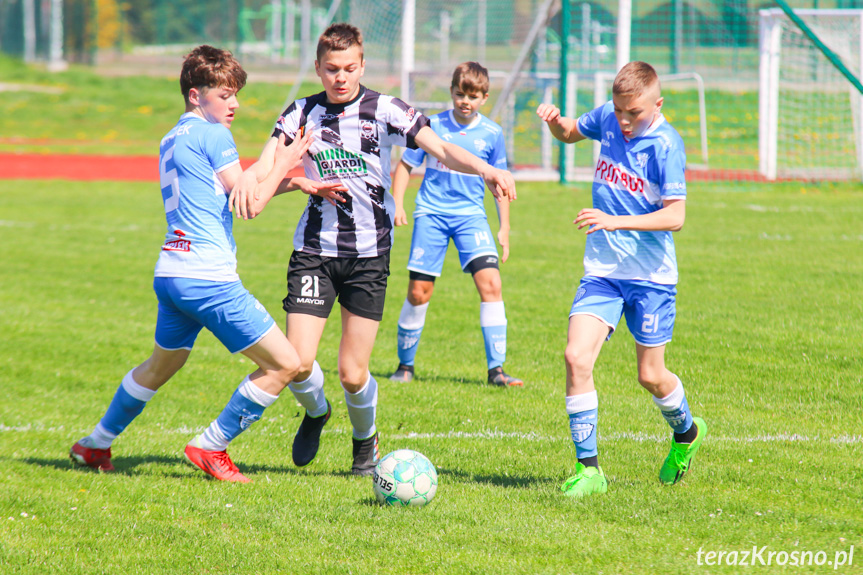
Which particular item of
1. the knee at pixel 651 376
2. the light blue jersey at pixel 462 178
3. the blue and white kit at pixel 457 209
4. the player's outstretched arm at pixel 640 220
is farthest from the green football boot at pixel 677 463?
the light blue jersey at pixel 462 178

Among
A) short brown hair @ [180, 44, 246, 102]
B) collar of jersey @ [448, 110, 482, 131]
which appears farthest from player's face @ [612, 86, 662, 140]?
collar of jersey @ [448, 110, 482, 131]

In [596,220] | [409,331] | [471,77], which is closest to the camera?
[596,220]

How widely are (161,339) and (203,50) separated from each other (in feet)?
4.92

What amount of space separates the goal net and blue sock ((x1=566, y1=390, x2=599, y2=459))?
50.9ft

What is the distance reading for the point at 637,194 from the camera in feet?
14.8

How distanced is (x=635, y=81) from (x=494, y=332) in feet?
9.46

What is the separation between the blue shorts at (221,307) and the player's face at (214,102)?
0.85m

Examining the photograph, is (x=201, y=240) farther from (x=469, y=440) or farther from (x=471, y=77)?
(x=471, y=77)

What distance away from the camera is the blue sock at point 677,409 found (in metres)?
4.51

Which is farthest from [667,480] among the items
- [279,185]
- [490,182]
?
[279,185]

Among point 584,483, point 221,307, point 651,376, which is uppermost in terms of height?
point 221,307

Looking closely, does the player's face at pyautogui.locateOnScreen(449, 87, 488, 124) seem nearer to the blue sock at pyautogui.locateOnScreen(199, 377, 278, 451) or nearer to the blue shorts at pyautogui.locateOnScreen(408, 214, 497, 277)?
the blue shorts at pyautogui.locateOnScreen(408, 214, 497, 277)

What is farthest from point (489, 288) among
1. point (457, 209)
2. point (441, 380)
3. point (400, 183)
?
point (400, 183)

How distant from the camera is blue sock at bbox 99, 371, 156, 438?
481 cm
